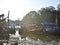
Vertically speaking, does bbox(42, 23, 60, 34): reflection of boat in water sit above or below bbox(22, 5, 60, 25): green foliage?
below

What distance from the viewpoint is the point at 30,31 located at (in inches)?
78.2

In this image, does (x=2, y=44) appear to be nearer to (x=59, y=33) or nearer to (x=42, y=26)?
(x=42, y=26)

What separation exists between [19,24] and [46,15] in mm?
405

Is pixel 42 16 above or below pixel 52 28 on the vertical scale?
above

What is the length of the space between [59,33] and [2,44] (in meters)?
0.82

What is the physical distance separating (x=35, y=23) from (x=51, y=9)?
1.00 ft

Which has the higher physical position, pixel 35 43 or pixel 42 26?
pixel 42 26

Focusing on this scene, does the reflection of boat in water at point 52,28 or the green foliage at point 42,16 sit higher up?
the green foliage at point 42,16

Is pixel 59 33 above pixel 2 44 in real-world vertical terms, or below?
above

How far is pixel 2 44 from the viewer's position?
200 cm

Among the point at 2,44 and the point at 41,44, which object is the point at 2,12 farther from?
the point at 41,44

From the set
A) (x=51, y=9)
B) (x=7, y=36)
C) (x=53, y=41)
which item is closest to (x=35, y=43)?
(x=53, y=41)

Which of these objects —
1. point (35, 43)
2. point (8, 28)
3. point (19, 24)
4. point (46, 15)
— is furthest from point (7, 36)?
point (46, 15)

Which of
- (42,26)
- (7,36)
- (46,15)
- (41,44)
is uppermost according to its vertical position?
(46,15)
